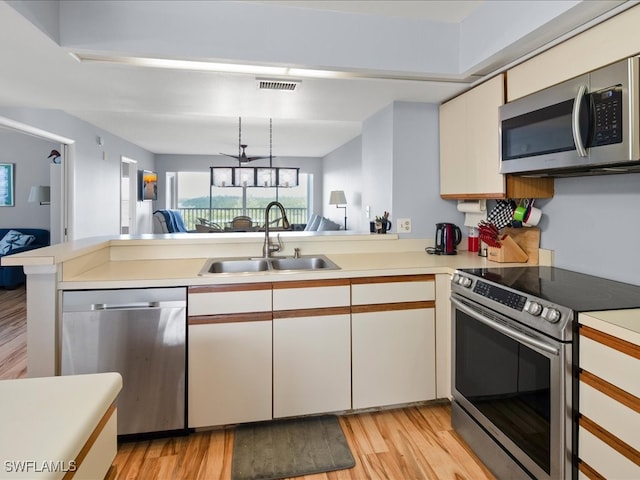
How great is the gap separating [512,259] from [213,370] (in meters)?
1.83

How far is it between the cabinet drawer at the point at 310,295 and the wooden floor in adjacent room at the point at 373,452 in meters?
0.70

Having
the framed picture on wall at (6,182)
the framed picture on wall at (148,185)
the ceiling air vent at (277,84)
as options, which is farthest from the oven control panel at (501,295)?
the framed picture on wall at (148,185)

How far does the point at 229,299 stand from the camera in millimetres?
1931

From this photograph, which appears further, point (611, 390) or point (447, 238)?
point (447, 238)

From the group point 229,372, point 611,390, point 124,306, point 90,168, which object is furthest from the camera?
point 90,168

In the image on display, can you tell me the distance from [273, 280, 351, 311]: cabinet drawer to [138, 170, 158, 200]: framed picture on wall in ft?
21.0

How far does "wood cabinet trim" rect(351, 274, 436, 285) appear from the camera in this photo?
209 centimetres

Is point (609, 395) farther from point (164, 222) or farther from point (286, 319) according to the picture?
point (164, 222)

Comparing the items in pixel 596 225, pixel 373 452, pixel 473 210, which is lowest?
pixel 373 452

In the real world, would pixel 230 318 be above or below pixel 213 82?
below

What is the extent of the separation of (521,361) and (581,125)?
97cm

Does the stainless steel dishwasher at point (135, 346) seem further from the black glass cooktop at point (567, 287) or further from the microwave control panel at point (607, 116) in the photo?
the microwave control panel at point (607, 116)

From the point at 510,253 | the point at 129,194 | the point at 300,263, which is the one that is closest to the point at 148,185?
the point at 129,194

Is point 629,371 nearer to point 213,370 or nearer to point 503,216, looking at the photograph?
point 503,216
